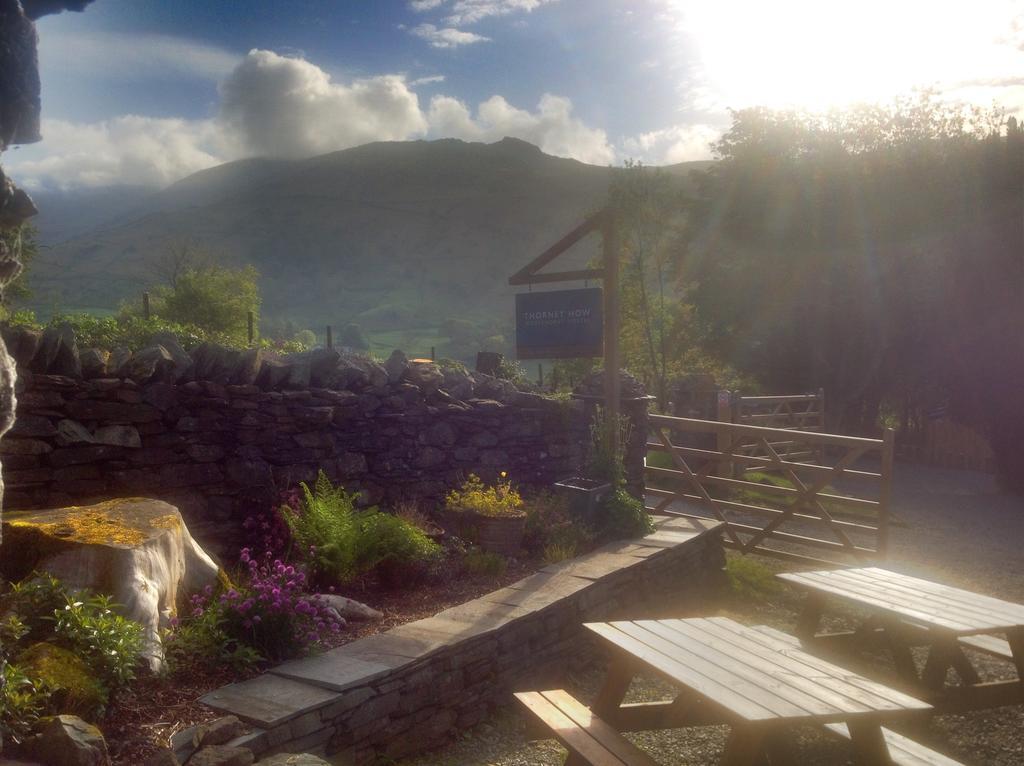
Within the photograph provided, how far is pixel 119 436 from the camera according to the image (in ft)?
18.1

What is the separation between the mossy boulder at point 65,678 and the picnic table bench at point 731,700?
1941 millimetres

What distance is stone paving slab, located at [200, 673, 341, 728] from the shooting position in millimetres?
3383

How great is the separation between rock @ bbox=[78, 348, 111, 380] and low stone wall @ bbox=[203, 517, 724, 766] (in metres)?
2.82

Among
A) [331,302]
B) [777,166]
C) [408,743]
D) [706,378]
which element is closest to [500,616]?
[408,743]

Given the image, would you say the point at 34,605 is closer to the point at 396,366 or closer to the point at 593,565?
the point at 593,565

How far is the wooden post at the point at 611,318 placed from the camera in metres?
7.92

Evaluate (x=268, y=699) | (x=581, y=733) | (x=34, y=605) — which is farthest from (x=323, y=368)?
(x=581, y=733)

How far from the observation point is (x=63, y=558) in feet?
12.3

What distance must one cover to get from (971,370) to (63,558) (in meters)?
15.7

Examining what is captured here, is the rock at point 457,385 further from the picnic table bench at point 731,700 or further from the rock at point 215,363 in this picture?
the picnic table bench at point 731,700

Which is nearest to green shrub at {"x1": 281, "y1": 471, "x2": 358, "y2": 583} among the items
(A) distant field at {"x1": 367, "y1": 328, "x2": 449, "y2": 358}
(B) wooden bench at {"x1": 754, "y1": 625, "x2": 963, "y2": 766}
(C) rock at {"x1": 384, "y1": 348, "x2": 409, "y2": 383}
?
(C) rock at {"x1": 384, "y1": 348, "x2": 409, "y2": 383}

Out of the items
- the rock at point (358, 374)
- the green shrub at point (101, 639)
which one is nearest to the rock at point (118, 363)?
the rock at point (358, 374)

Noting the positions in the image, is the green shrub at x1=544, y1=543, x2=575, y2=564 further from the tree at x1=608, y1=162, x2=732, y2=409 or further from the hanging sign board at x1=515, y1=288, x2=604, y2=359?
the tree at x1=608, y1=162, x2=732, y2=409

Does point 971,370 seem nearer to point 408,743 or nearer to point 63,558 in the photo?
point 408,743
